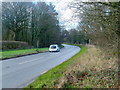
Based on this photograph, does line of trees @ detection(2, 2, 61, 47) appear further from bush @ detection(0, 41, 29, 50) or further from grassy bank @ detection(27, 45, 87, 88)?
grassy bank @ detection(27, 45, 87, 88)

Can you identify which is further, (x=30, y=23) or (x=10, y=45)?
(x=30, y=23)

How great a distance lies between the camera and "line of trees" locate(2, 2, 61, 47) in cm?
3740

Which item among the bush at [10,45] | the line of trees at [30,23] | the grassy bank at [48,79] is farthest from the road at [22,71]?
the line of trees at [30,23]

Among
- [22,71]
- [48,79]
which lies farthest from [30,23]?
[48,79]

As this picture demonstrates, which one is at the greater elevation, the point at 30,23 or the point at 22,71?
the point at 30,23

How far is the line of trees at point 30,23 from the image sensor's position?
37.4 meters

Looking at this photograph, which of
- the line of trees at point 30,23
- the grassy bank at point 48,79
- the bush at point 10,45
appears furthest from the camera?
the line of trees at point 30,23

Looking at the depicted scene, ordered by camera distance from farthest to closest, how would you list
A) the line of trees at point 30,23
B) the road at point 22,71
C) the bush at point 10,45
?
the line of trees at point 30,23
the bush at point 10,45
the road at point 22,71

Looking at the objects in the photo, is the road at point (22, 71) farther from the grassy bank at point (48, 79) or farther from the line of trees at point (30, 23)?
the line of trees at point (30, 23)

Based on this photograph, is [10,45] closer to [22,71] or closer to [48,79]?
[22,71]

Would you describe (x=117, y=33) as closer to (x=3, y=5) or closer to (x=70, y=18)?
(x=70, y=18)

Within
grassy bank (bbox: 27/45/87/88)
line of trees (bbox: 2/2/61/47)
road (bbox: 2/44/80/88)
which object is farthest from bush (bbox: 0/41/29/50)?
grassy bank (bbox: 27/45/87/88)

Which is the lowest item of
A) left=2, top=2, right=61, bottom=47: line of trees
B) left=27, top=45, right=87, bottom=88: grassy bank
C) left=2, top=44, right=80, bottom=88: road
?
left=2, top=44, right=80, bottom=88: road

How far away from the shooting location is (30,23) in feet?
150
